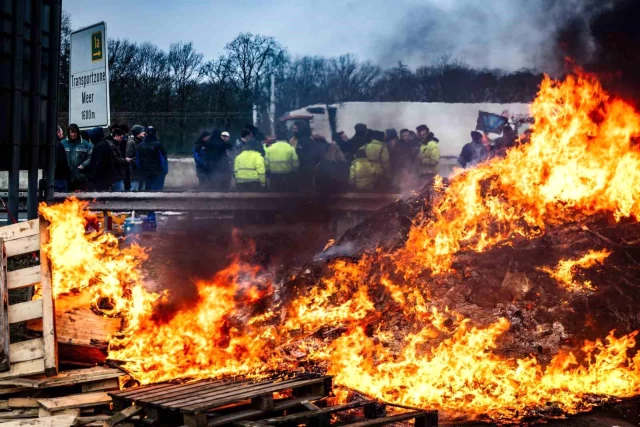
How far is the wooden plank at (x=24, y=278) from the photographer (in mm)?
6652

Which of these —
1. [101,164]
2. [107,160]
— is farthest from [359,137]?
[101,164]

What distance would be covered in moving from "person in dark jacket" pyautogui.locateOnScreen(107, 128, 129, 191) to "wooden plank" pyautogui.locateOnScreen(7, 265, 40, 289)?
23.2 ft

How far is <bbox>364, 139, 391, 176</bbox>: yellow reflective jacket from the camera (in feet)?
45.3

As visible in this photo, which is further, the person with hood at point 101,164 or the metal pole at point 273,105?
the metal pole at point 273,105

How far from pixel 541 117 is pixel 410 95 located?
362 inches

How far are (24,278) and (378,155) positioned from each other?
824cm

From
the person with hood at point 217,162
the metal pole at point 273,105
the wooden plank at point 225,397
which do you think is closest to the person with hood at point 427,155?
the person with hood at point 217,162

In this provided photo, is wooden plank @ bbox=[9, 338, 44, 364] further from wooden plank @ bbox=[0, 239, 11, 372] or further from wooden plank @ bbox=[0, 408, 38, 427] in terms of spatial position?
wooden plank @ bbox=[0, 408, 38, 427]

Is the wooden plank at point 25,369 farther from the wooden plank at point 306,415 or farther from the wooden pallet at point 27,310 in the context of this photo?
the wooden plank at point 306,415

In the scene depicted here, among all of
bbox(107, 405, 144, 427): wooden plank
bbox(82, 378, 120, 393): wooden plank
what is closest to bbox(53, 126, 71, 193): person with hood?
bbox(82, 378, 120, 393): wooden plank

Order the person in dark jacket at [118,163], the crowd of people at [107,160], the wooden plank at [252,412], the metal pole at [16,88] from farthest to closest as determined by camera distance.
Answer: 1. the person in dark jacket at [118,163]
2. the crowd of people at [107,160]
3. the metal pole at [16,88]
4. the wooden plank at [252,412]

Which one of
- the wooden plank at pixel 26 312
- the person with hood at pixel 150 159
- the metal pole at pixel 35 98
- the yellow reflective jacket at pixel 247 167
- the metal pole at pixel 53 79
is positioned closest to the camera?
the wooden plank at pixel 26 312

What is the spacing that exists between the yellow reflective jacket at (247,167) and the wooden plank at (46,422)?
29.1ft

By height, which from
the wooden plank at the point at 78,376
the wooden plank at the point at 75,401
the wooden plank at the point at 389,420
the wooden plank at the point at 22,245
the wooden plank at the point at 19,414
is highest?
the wooden plank at the point at 22,245
